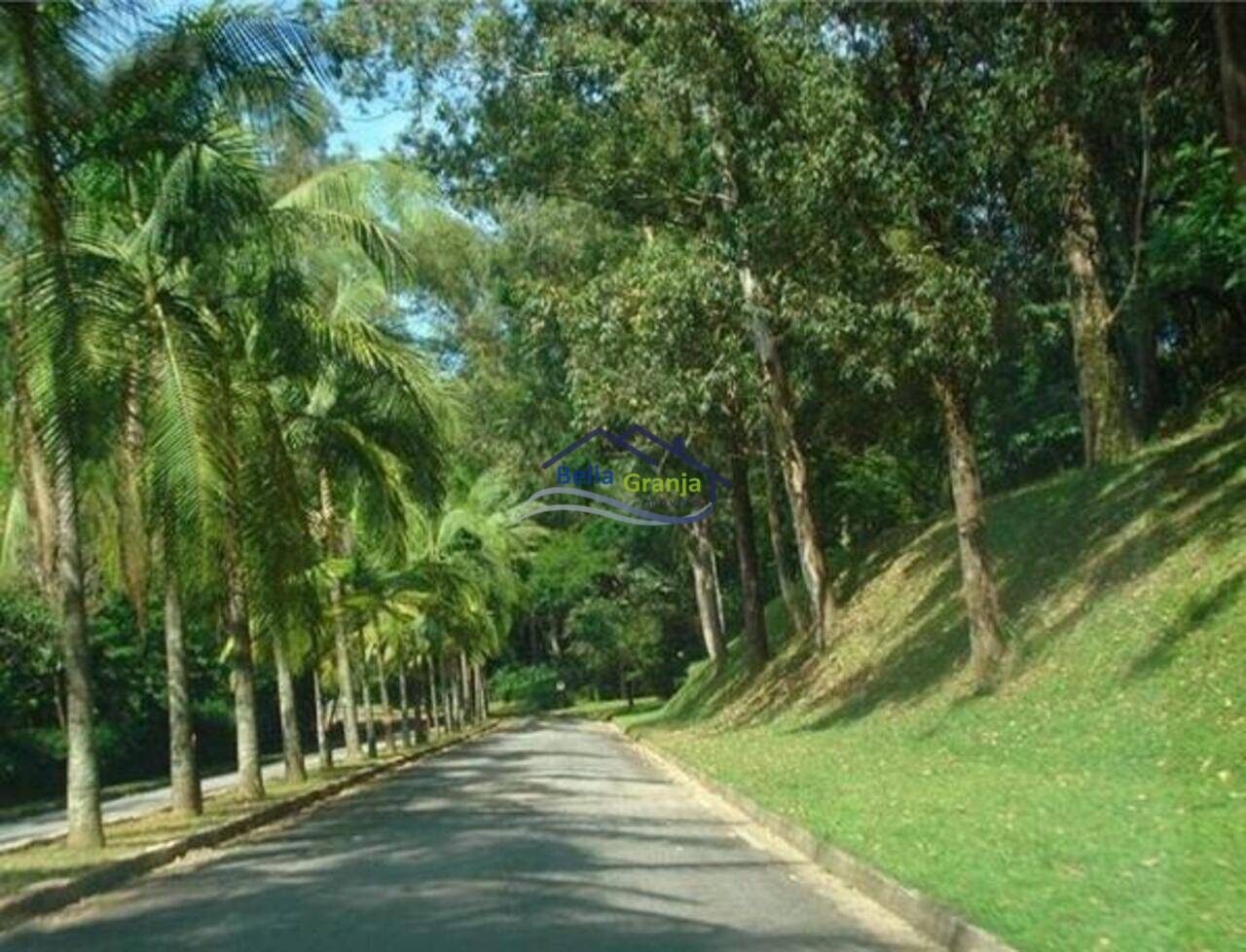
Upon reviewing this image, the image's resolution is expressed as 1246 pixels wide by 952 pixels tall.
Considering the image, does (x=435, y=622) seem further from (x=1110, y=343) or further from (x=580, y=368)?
(x=1110, y=343)

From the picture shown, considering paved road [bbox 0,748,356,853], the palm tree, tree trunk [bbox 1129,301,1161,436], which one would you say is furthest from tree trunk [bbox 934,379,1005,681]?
paved road [bbox 0,748,356,853]

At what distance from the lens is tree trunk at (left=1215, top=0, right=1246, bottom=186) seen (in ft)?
44.3

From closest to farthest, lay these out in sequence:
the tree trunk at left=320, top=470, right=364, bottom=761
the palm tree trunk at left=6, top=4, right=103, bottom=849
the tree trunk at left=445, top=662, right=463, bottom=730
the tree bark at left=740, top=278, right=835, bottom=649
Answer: the palm tree trunk at left=6, top=4, right=103, bottom=849
the tree bark at left=740, top=278, right=835, bottom=649
the tree trunk at left=320, top=470, right=364, bottom=761
the tree trunk at left=445, top=662, right=463, bottom=730

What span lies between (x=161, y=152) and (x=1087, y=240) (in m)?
13.4

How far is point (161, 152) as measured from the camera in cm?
1516

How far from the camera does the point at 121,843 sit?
15.9 meters

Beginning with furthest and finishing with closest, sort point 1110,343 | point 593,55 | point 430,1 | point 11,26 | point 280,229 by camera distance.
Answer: point 1110,343
point 430,1
point 593,55
point 280,229
point 11,26

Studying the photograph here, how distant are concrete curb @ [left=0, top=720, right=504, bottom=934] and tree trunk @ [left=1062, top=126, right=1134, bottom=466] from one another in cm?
1290

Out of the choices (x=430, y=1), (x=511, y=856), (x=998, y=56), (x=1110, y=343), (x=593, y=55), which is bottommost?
(x=511, y=856)

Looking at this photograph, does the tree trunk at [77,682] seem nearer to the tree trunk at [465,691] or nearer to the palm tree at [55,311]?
the palm tree at [55,311]

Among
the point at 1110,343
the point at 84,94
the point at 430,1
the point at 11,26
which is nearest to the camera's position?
the point at 11,26

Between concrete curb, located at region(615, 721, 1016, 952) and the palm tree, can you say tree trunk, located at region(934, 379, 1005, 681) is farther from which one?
the palm tree

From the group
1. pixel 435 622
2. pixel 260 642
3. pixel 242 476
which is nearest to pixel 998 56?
pixel 242 476

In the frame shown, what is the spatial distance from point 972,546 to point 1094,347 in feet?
18.8
